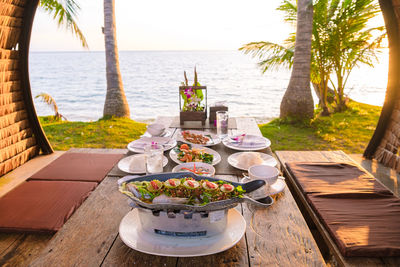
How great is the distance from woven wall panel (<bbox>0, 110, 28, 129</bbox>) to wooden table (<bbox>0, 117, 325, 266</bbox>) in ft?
6.38

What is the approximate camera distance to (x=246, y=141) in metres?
2.55

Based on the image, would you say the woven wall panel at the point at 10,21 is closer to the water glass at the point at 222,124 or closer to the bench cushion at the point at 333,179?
the water glass at the point at 222,124

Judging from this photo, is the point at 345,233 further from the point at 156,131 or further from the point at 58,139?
the point at 58,139

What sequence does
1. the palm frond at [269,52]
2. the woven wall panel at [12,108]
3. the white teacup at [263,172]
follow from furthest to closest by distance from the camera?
the palm frond at [269,52] < the woven wall panel at [12,108] < the white teacup at [263,172]

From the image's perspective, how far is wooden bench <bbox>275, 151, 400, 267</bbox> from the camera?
158 cm

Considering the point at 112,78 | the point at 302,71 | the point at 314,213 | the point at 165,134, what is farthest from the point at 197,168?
the point at 112,78

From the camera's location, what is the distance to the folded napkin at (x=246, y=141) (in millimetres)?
2514

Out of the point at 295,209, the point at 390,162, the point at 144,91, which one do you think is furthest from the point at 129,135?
the point at 144,91

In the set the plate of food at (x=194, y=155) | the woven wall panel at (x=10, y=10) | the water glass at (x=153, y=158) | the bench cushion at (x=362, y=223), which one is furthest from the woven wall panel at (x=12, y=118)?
the bench cushion at (x=362, y=223)

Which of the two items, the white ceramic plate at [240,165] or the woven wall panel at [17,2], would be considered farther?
the woven wall panel at [17,2]

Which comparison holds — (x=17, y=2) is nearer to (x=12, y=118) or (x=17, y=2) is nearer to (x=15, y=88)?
(x=15, y=88)

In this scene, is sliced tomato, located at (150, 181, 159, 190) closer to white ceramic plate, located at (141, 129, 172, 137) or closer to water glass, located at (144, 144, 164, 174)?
water glass, located at (144, 144, 164, 174)

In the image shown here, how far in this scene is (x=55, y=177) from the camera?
8.41ft

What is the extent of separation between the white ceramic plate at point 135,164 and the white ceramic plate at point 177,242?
683 mm
